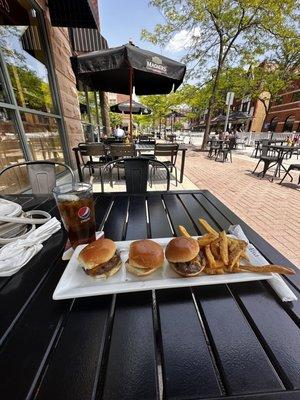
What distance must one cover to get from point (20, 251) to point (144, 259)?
0.56 metres

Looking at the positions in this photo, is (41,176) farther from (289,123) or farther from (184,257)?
(289,123)

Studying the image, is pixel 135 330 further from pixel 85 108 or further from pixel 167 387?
pixel 85 108

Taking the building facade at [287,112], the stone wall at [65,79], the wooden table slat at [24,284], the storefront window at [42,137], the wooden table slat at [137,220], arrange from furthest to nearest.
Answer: the building facade at [287,112], the stone wall at [65,79], the storefront window at [42,137], the wooden table slat at [137,220], the wooden table slat at [24,284]

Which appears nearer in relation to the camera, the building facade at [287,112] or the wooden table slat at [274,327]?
the wooden table slat at [274,327]

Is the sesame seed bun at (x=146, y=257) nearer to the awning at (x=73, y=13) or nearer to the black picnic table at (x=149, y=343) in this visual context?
the black picnic table at (x=149, y=343)

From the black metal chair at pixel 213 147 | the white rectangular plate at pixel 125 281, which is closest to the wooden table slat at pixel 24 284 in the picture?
the white rectangular plate at pixel 125 281

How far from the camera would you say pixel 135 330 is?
583 millimetres

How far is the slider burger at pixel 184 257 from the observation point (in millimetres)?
729

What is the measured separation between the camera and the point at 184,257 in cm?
73

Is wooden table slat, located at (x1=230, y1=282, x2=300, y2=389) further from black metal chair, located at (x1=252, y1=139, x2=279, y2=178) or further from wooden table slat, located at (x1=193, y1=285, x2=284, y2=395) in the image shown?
black metal chair, located at (x1=252, y1=139, x2=279, y2=178)

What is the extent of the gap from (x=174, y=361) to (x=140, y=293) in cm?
24

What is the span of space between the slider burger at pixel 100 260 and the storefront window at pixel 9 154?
254cm

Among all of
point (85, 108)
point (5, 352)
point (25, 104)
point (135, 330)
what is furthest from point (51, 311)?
point (85, 108)

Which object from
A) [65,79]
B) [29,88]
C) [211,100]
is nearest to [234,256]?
[29,88]
